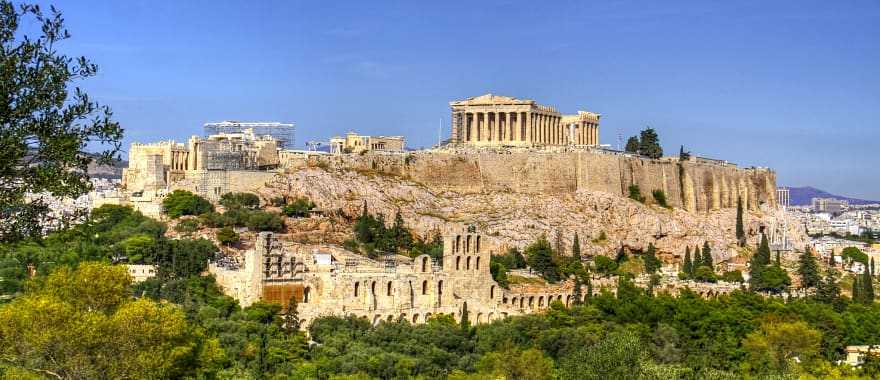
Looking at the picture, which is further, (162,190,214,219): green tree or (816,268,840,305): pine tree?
(162,190,214,219): green tree

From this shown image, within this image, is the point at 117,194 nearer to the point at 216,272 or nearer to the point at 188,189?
the point at 188,189

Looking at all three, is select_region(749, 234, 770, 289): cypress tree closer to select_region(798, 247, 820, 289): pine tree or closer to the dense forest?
select_region(798, 247, 820, 289): pine tree

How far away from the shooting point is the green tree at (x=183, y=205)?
239ft

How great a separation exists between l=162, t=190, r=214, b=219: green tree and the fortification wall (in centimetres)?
888

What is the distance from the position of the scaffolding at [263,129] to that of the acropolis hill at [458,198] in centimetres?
426

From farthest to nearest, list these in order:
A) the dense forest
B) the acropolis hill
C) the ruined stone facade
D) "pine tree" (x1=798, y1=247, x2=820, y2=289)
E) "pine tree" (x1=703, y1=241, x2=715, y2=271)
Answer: "pine tree" (x1=703, y1=241, x2=715, y2=271)
"pine tree" (x1=798, y1=247, x2=820, y2=289)
the acropolis hill
the ruined stone facade
the dense forest

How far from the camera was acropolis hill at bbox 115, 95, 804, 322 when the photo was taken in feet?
195

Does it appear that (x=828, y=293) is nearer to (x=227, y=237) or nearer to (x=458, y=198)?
(x=458, y=198)

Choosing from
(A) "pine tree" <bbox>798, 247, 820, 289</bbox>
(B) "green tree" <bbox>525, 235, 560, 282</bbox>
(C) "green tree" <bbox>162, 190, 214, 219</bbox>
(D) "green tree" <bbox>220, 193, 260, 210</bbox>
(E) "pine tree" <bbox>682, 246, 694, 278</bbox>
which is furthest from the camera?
(E) "pine tree" <bbox>682, 246, 694, 278</bbox>

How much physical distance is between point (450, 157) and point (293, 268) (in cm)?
3388

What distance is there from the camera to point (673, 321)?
61156 mm

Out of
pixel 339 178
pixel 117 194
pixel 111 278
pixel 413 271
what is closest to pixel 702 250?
pixel 339 178

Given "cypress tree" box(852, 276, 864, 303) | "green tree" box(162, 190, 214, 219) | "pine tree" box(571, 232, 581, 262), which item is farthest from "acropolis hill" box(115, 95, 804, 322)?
→ "cypress tree" box(852, 276, 864, 303)

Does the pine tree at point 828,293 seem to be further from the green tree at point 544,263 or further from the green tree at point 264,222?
the green tree at point 264,222
